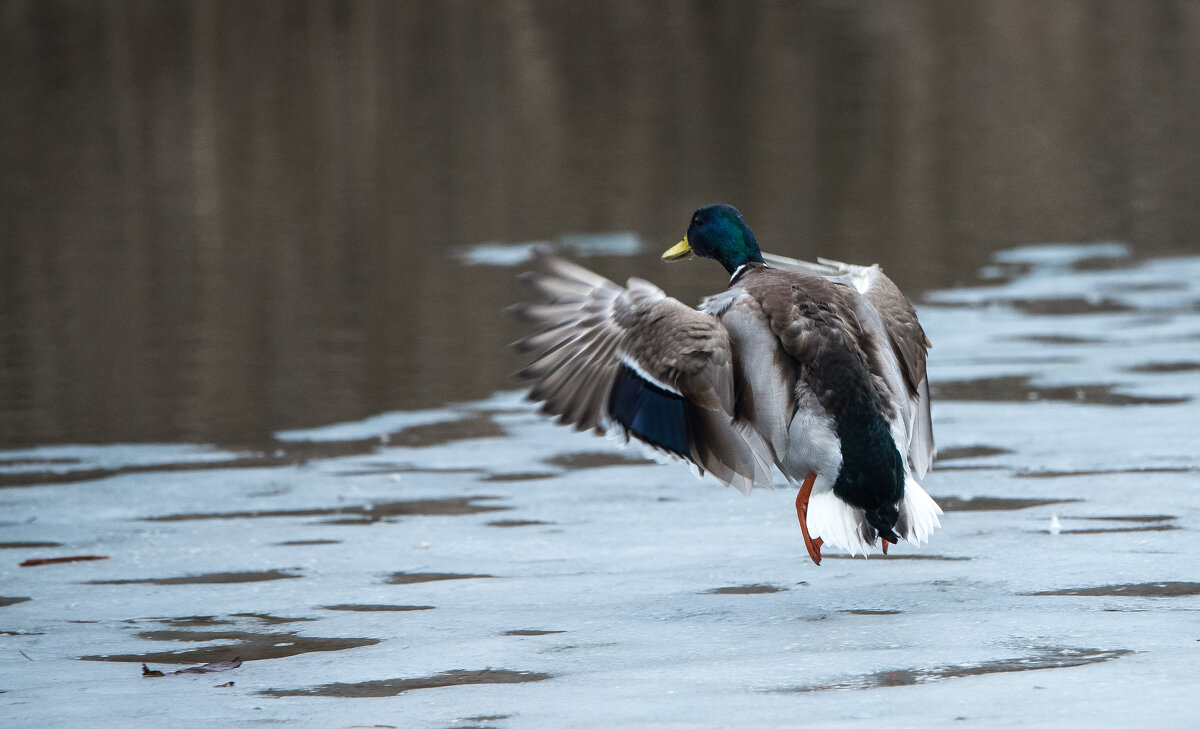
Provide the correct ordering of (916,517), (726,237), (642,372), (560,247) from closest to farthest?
(916,517)
(642,372)
(726,237)
(560,247)

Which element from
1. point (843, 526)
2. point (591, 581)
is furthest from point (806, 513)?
point (591, 581)

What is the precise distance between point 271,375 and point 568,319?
475 centimetres

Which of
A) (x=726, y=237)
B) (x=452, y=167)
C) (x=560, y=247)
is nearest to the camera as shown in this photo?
(x=726, y=237)

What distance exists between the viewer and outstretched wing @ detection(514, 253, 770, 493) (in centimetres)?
495

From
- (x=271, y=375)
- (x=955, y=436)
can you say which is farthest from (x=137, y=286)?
(x=955, y=436)

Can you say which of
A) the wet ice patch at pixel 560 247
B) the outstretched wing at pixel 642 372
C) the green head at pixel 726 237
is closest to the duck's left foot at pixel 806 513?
the outstretched wing at pixel 642 372

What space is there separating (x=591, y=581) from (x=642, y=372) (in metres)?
0.68

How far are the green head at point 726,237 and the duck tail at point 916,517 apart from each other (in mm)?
1439

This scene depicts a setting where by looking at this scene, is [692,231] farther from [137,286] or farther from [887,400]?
[137,286]

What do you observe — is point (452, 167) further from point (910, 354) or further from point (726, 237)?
point (910, 354)

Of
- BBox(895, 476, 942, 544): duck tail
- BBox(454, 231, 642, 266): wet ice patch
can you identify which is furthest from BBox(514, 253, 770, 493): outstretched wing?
BBox(454, 231, 642, 266): wet ice patch

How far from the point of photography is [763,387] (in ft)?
16.3

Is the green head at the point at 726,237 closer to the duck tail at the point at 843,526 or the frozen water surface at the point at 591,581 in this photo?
the frozen water surface at the point at 591,581

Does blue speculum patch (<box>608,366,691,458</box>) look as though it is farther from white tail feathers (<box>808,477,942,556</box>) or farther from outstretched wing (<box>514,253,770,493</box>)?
white tail feathers (<box>808,477,942,556</box>)
